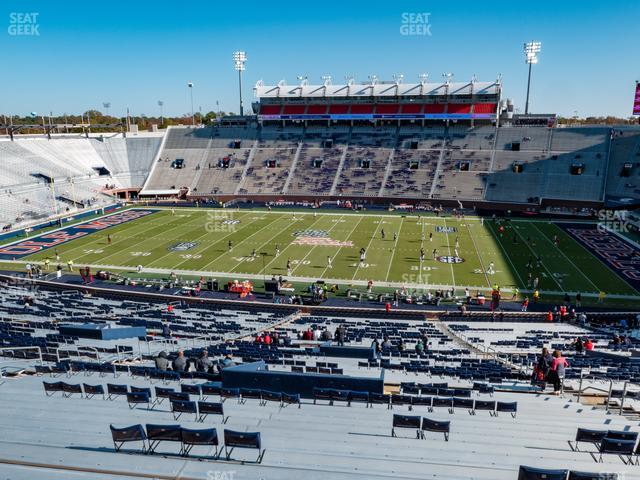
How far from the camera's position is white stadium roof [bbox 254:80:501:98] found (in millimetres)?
69875

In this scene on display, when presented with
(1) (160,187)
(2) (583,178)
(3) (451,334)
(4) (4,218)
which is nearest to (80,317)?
(3) (451,334)

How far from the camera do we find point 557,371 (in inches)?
480

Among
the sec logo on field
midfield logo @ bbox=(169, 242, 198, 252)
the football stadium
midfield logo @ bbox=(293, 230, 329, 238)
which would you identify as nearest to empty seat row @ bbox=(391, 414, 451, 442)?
the football stadium

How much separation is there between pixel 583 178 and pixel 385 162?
2522cm

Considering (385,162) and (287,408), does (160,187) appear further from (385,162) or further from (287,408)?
(287,408)

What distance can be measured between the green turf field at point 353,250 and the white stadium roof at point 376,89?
88.6 feet

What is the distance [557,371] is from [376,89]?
221ft

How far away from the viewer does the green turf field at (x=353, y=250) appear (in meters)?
34.2

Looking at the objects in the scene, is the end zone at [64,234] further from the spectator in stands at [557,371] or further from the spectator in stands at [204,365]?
the spectator in stands at [557,371]

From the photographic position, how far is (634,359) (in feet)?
56.5

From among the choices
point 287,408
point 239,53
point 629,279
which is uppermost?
point 239,53

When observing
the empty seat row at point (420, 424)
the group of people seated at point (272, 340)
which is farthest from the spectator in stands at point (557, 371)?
the group of people seated at point (272, 340)

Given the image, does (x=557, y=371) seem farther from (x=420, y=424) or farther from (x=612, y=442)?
(x=420, y=424)

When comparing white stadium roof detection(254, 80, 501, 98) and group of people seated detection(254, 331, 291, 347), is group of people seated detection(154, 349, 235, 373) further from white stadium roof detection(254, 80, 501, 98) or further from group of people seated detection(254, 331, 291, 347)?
white stadium roof detection(254, 80, 501, 98)
